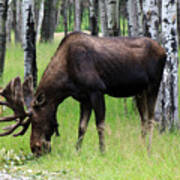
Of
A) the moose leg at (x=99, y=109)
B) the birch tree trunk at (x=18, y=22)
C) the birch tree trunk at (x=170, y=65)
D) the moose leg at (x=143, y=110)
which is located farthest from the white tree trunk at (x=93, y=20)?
the birch tree trunk at (x=18, y=22)

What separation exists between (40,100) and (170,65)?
2.95 m

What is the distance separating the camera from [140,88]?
7109mm

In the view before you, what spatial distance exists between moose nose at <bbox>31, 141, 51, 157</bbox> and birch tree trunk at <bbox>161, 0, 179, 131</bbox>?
274 centimetres

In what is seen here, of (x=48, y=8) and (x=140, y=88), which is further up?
(x=48, y=8)

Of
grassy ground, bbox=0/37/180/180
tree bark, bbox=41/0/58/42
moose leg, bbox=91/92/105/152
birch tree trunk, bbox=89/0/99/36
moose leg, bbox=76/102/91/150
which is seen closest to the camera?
grassy ground, bbox=0/37/180/180

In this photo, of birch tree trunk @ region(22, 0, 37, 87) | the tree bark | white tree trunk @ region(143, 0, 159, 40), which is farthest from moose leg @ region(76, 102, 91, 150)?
the tree bark

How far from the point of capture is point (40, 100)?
6.86m

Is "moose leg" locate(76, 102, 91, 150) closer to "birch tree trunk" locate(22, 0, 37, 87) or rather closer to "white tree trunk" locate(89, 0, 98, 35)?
"birch tree trunk" locate(22, 0, 37, 87)

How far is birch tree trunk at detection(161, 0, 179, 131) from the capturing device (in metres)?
8.50

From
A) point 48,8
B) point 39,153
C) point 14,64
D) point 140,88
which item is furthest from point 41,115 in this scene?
point 48,8

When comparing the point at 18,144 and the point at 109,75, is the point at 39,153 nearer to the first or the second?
the point at 18,144

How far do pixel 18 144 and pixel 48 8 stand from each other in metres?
20.9

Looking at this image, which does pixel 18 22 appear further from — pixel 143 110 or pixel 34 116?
pixel 34 116

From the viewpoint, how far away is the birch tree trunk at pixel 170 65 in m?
8.50
